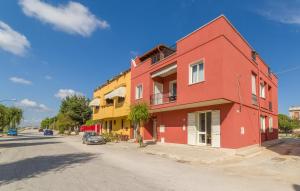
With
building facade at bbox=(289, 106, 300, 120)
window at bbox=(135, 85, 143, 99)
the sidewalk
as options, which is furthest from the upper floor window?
building facade at bbox=(289, 106, 300, 120)

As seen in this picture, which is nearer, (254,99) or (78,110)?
(254,99)

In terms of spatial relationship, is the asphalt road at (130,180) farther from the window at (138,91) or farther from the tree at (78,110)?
the tree at (78,110)

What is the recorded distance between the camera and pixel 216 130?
1772cm

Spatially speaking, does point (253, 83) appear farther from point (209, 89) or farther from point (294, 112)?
point (294, 112)

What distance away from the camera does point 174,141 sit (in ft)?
71.7

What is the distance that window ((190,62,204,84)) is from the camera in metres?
18.3

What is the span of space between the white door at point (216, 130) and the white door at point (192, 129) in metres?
1.97

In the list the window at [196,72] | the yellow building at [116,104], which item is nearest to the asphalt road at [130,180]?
the window at [196,72]

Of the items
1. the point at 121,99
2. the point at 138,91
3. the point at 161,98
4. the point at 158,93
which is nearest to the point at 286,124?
the point at 121,99

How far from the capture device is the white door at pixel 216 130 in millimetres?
17438

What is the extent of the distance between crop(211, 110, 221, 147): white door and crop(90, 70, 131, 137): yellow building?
12185 millimetres

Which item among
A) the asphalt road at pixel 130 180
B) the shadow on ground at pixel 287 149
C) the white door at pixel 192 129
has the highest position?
the white door at pixel 192 129

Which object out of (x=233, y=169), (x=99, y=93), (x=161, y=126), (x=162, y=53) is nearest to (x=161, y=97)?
(x=161, y=126)

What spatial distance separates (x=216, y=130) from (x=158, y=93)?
335 inches
